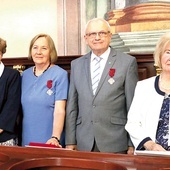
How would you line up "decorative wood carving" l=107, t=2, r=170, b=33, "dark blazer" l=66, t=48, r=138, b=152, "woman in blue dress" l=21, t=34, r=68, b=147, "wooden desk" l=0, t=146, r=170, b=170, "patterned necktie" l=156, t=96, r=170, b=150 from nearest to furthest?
1. "wooden desk" l=0, t=146, r=170, b=170
2. "patterned necktie" l=156, t=96, r=170, b=150
3. "dark blazer" l=66, t=48, r=138, b=152
4. "woman in blue dress" l=21, t=34, r=68, b=147
5. "decorative wood carving" l=107, t=2, r=170, b=33

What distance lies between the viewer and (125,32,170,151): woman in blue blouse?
2.01 m

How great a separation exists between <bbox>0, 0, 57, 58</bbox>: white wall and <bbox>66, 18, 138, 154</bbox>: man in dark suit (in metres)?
1.62

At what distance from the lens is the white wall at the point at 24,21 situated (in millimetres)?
4023

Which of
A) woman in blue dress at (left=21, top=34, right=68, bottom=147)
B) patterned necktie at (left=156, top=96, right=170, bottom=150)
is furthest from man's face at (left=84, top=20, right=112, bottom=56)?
patterned necktie at (left=156, top=96, right=170, bottom=150)

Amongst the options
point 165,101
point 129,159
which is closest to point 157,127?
point 165,101

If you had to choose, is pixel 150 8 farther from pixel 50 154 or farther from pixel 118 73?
pixel 50 154

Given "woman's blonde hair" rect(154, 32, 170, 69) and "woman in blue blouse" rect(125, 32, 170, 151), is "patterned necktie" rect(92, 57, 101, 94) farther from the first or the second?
"woman's blonde hair" rect(154, 32, 170, 69)

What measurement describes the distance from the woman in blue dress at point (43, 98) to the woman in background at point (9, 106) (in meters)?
0.06

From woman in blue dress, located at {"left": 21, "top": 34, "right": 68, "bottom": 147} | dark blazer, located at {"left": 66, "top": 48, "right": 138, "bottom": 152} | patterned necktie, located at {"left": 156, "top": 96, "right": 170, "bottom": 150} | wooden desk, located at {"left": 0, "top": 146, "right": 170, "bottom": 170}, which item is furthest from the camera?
woman in blue dress, located at {"left": 21, "top": 34, "right": 68, "bottom": 147}

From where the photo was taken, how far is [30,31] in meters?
4.11

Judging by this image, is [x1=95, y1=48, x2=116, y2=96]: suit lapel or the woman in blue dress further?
the woman in blue dress

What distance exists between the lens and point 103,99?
92.4 inches

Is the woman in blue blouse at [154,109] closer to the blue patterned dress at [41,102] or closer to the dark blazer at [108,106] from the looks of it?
the dark blazer at [108,106]

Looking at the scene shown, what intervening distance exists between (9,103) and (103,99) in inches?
29.3
